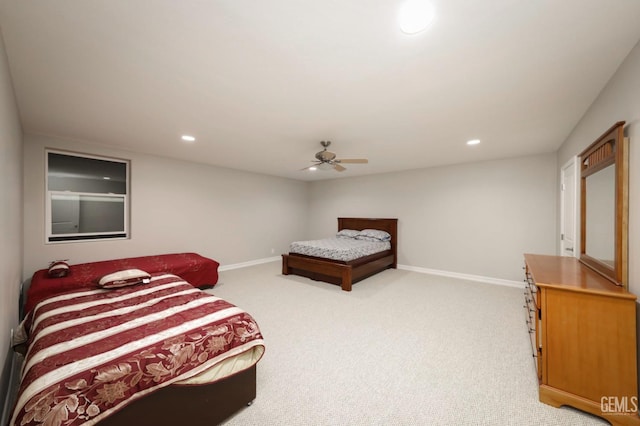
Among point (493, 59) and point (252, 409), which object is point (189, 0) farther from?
point (252, 409)

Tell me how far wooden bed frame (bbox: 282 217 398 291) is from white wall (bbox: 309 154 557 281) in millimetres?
195

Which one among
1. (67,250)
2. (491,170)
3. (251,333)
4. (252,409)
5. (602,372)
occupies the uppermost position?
(491,170)

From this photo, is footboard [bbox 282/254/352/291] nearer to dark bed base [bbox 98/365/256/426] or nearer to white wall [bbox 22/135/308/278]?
white wall [bbox 22/135/308/278]

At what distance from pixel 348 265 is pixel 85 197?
4370 millimetres

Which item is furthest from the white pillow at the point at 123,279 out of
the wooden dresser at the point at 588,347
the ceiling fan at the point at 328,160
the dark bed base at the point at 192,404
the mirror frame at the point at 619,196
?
the mirror frame at the point at 619,196

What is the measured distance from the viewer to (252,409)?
→ 62.7 inches

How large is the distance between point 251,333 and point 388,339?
151cm

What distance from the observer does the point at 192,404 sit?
1356 mm

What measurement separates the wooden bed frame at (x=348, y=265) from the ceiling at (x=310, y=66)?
2.30m

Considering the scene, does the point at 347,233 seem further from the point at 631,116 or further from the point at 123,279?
the point at 631,116

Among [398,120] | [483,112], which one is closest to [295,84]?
[398,120]

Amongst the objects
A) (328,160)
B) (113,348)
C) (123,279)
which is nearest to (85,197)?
(123,279)

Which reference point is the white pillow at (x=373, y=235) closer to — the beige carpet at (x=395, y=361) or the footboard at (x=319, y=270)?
the footboard at (x=319, y=270)

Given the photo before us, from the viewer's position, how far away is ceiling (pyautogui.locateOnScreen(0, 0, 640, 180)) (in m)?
1.24
